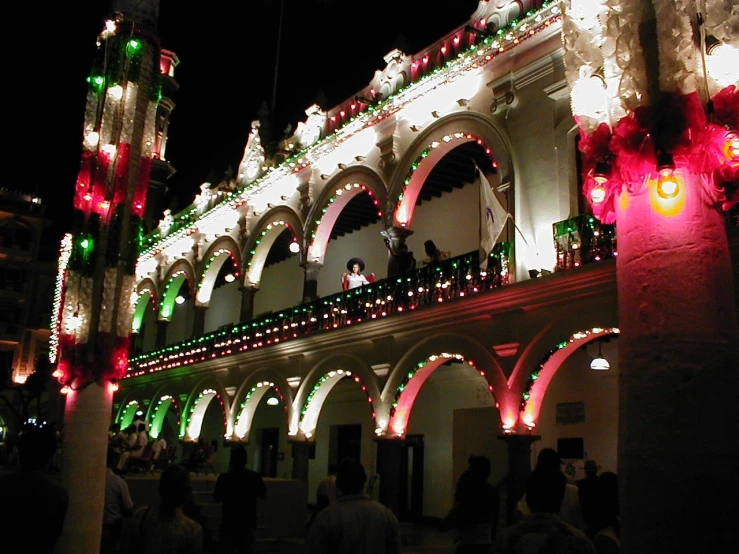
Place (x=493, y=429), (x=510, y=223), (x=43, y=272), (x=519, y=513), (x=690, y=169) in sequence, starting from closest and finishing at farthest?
(x=690, y=169) < (x=519, y=513) < (x=510, y=223) < (x=493, y=429) < (x=43, y=272)

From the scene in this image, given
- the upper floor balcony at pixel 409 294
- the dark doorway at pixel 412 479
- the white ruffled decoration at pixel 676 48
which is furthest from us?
the dark doorway at pixel 412 479

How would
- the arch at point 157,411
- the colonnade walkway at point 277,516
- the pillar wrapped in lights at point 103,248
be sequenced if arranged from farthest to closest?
the arch at point 157,411
the colonnade walkway at point 277,516
the pillar wrapped in lights at point 103,248

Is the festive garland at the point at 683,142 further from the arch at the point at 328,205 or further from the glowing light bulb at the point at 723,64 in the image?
the arch at the point at 328,205

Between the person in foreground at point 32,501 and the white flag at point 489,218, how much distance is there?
29.2 ft

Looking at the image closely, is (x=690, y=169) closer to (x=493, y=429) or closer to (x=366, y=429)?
(x=493, y=429)

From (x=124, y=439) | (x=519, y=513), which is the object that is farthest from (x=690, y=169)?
(x=124, y=439)

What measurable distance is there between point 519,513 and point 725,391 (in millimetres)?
3039

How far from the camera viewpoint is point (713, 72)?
13.9 ft

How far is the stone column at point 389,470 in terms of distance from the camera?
13828mm

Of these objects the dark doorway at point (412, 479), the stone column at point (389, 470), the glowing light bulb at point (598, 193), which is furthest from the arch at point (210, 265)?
the glowing light bulb at point (598, 193)

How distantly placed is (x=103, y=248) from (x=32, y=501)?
6.41m

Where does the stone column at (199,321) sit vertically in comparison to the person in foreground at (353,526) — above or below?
above

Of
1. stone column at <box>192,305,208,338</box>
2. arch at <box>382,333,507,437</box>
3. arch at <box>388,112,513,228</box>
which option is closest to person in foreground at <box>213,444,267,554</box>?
arch at <box>382,333,507,437</box>

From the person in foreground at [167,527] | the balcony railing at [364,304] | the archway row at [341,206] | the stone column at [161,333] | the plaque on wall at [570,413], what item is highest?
the archway row at [341,206]
